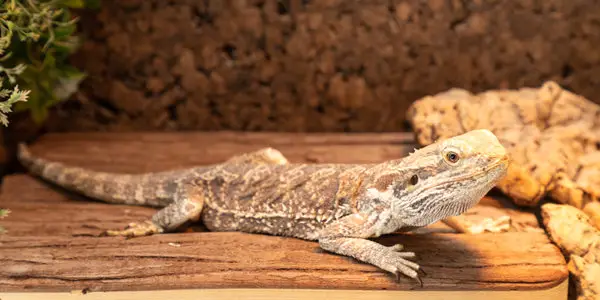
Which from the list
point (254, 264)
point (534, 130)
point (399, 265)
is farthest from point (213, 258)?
point (534, 130)

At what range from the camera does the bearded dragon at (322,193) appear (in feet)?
9.30

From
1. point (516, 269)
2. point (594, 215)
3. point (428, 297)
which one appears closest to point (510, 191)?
point (594, 215)

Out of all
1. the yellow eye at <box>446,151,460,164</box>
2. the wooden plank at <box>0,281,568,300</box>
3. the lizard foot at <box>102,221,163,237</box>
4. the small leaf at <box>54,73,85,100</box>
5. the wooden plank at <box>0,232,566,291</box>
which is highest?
the small leaf at <box>54,73,85,100</box>

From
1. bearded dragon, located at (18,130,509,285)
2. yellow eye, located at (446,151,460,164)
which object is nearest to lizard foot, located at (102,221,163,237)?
bearded dragon, located at (18,130,509,285)

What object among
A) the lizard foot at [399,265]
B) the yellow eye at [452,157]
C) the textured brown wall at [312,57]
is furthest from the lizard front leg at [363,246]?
the textured brown wall at [312,57]

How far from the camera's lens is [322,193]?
3.30 m

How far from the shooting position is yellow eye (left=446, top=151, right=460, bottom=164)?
2797mm

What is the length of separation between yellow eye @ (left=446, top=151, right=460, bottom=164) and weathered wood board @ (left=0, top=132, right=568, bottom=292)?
0.57 m

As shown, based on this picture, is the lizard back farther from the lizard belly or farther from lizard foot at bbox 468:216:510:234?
lizard foot at bbox 468:216:510:234

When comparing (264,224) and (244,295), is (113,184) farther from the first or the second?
(244,295)

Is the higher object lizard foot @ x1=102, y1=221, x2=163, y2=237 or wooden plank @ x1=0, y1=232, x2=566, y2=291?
lizard foot @ x1=102, y1=221, x2=163, y2=237

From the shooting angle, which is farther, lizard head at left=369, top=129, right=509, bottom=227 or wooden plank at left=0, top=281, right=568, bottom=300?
wooden plank at left=0, top=281, right=568, bottom=300

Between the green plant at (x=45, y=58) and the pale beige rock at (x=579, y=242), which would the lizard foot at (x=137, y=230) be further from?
the pale beige rock at (x=579, y=242)

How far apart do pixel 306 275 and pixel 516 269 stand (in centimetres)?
102
